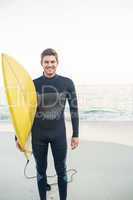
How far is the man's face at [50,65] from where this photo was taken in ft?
5.69

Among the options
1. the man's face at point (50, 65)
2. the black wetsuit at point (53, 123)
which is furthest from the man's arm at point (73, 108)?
the man's face at point (50, 65)

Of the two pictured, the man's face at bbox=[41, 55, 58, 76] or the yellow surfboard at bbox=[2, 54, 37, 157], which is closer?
the yellow surfboard at bbox=[2, 54, 37, 157]

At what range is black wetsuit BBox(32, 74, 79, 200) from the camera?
5.59 feet

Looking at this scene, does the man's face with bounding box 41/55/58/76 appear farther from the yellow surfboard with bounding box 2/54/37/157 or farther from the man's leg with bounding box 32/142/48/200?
the man's leg with bounding box 32/142/48/200

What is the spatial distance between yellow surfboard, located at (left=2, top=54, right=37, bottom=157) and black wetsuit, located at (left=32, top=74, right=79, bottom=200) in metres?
0.04

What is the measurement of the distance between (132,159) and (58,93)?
0.66 m

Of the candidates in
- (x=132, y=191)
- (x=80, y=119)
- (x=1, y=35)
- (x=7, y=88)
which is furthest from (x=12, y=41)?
(x=132, y=191)

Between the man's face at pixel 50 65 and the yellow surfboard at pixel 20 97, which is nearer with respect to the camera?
the yellow surfboard at pixel 20 97

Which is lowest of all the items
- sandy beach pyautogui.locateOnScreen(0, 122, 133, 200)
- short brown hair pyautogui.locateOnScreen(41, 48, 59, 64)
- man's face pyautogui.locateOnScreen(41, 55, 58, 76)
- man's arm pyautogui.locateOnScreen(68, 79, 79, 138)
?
sandy beach pyautogui.locateOnScreen(0, 122, 133, 200)

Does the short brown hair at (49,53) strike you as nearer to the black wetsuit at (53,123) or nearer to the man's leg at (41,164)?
the black wetsuit at (53,123)

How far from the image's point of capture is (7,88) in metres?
1.62

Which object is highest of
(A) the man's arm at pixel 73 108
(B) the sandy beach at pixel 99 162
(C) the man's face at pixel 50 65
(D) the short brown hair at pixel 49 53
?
(D) the short brown hair at pixel 49 53

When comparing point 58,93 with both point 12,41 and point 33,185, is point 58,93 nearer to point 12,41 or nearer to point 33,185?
point 12,41

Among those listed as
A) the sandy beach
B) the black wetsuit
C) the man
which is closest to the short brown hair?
the man
